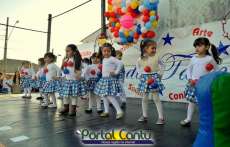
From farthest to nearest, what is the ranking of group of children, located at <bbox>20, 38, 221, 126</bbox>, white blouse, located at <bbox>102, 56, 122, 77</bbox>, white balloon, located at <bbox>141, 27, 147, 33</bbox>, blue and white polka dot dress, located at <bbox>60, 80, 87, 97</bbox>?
white balloon, located at <bbox>141, 27, 147, 33</bbox>
blue and white polka dot dress, located at <bbox>60, 80, 87, 97</bbox>
white blouse, located at <bbox>102, 56, 122, 77</bbox>
group of children, located at <bbox>20, 38, 221, 126</bbox>

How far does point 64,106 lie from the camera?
5.29 metres

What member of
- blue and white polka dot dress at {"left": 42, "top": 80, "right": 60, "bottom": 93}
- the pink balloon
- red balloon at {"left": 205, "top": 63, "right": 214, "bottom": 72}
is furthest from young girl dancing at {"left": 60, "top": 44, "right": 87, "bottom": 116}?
red balloon at {"left": 205, "top": 63, "right": 214, "bottom": 72}

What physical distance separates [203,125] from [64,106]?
4230mm

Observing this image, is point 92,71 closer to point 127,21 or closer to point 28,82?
point 127,21

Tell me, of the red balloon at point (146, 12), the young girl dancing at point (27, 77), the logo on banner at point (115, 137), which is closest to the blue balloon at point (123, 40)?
the red balloon at point (146, 12)

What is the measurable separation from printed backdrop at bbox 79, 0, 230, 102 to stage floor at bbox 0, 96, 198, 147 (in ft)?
2.94

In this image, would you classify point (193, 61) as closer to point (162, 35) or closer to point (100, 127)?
point (100, 127)

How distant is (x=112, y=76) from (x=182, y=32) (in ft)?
7.08

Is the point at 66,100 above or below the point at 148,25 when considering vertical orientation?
below

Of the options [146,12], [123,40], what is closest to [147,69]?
[146,12]

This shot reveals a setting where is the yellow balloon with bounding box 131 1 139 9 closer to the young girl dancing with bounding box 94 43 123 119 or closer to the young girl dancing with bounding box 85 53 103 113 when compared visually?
the young girl dancing with bounding box 85 53 103 113

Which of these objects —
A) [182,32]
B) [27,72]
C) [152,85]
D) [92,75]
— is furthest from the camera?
[27,72]

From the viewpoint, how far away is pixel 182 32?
6281 mm

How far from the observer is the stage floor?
10.4 ft
